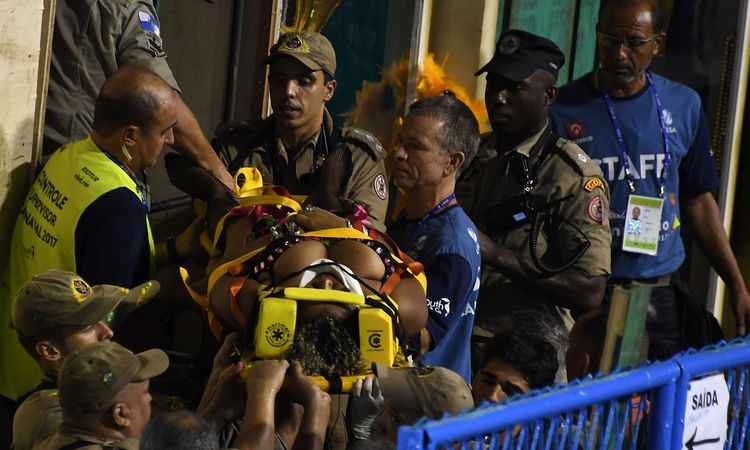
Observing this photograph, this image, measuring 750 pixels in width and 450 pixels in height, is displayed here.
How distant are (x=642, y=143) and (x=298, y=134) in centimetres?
168

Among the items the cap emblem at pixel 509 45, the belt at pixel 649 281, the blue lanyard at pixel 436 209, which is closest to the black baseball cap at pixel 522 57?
the cap emblem at pixel 509 45

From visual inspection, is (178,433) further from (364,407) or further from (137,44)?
(137,44)

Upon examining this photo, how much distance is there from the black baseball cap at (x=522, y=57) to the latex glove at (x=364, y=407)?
7.62 feet

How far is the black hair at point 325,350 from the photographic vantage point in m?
4.49

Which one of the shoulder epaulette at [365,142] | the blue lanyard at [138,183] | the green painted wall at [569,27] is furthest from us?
the green painted wall at [569,27]

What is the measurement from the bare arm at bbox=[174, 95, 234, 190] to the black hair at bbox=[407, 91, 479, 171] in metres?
0.78

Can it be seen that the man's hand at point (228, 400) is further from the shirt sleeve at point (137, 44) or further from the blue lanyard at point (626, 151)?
the blue lanyard at point (626, 151)

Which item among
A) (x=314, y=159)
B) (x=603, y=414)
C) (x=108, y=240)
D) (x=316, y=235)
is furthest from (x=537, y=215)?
(x=603, y=414)

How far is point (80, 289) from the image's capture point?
4.75m

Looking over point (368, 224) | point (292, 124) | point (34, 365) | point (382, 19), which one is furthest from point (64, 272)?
point (382, 19)

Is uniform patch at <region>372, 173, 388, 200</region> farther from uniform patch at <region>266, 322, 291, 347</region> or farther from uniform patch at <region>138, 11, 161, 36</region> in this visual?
uniform patch at <region>266, 322, 291, 347</region>

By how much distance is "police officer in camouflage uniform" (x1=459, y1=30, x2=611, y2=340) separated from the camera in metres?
6.20

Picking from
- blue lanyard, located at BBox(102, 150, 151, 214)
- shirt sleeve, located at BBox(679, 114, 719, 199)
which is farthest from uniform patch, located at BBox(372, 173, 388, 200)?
shirt sleeve, located at BBox(679, 114, 719, 199)

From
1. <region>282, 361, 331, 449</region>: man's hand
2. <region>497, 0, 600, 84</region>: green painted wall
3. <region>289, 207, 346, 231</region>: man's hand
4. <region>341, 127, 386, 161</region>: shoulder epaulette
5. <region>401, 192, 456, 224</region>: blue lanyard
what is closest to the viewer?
<region>282, 361, 331, 449</region>: man's hand
